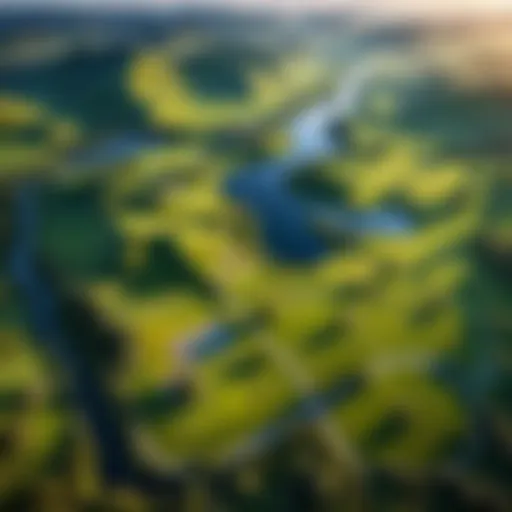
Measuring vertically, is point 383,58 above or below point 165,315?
above

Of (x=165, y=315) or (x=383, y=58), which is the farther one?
(x=383, y=58)

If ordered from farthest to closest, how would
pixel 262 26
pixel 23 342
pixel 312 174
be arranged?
1. pixel 262 26
2. pixel 312 174
3. pixel 23 342

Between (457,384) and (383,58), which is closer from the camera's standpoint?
(457,384)

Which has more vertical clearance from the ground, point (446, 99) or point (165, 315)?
point (446, 99)

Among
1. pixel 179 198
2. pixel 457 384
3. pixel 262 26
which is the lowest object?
pixel 457 384

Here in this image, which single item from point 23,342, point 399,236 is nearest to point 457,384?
point 399,236

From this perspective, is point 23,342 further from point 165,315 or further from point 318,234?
point 318,234

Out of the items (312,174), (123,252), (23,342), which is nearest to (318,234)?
(312,174)

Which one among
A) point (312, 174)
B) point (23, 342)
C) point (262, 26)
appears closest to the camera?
point (23, 342)

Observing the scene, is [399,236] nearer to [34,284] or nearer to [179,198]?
[179,198]
